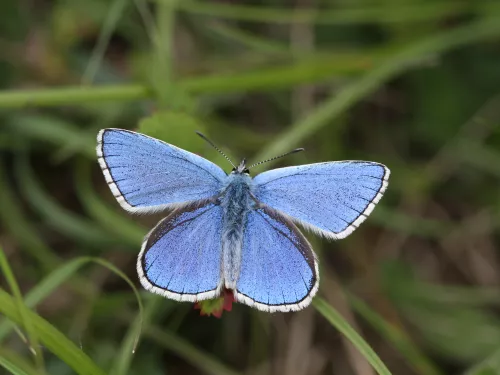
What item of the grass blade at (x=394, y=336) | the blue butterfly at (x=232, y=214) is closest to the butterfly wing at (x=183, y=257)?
the blue butterfly at (x=232, y=214)

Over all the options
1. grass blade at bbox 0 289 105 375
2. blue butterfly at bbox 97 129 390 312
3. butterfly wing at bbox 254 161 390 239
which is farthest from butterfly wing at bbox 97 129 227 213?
grass blade at bbox 0 289 105 375

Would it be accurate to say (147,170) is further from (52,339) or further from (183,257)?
(52,339)

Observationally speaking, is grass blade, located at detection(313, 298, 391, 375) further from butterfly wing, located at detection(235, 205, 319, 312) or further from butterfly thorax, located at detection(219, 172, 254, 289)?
butterfly thorax, located at detection(219, 172, 254, 289)

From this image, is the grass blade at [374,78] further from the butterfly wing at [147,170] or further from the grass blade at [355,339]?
the grass blade at [355,339]

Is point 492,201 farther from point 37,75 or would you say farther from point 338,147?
point 37,75

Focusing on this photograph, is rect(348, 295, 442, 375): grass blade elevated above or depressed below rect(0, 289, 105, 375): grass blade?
above

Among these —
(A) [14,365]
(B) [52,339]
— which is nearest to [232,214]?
(B) [52,339]
